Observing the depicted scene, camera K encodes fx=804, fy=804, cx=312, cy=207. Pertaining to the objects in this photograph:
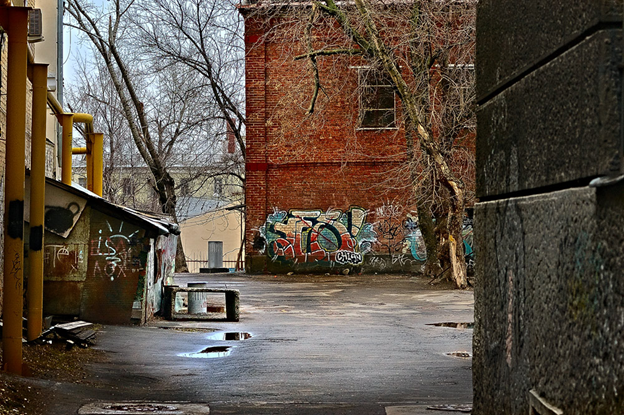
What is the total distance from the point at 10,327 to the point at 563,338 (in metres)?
5.39

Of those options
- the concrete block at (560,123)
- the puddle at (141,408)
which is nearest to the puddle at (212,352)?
the puddle at (141,408)

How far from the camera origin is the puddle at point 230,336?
453 inches

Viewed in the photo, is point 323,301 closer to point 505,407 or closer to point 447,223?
point 447,223

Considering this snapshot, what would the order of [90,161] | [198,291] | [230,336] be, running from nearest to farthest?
[230,336]
[198,291]
[90,161]

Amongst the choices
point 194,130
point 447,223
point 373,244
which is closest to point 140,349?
point 447,223

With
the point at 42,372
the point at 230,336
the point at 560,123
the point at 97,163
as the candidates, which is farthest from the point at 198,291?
the point at 560,123

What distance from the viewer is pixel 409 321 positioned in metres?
13.8

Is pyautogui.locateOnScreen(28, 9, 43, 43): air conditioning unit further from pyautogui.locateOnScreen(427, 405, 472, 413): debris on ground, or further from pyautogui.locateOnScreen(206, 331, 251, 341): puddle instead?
pyautogui.locateOnScreen(427, 405, 472, 413): debris on ground

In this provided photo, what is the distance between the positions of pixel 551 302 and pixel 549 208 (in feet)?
1.34

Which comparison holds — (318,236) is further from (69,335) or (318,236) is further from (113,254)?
(69,335)

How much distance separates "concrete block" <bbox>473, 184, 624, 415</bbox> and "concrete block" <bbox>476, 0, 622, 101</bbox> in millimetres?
640

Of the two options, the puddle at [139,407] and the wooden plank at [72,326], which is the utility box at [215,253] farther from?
the puddle at [139,407]

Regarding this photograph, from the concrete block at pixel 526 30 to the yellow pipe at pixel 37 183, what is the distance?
16.0 ft

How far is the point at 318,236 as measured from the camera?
26.8 meters
